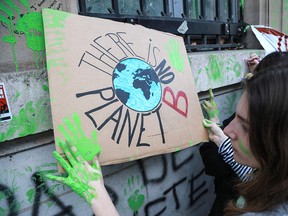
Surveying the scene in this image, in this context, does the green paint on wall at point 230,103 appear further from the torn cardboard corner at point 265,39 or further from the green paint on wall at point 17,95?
the green paint on wall at point 17,95

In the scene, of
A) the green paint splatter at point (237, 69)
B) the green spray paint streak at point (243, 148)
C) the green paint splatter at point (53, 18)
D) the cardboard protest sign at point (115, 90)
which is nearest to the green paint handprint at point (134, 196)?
the cardboard protest sign at point (115, 90)

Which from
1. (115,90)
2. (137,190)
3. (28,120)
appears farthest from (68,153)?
(137,190)

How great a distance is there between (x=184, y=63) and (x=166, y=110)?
0.35 meters

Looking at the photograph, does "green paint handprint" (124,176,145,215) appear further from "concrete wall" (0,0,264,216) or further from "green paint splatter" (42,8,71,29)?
"green paint splatter" (42,8,71,29)

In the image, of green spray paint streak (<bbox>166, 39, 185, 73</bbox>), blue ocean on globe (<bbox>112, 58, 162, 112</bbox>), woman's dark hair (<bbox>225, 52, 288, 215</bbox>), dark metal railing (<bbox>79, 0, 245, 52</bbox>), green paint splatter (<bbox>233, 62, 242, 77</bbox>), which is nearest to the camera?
woman's dark hair (<bbox>225, 52, 288, 215</bbox>)

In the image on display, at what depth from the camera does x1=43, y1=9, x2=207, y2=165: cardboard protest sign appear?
3.53ft

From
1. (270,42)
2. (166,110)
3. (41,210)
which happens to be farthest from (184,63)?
(270,42)

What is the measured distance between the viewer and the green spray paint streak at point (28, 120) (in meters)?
1.08

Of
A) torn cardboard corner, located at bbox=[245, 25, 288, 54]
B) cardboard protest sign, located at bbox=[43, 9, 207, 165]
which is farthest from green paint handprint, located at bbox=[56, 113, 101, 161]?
torn cardboard corner, located at bbox=[245, 25, 288, 54]

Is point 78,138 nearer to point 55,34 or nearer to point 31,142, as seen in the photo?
point 31,142

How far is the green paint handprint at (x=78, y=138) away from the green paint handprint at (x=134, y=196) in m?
0.57

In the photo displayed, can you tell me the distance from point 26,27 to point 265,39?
2421mm

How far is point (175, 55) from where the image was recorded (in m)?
1.57

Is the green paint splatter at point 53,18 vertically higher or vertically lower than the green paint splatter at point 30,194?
higher
